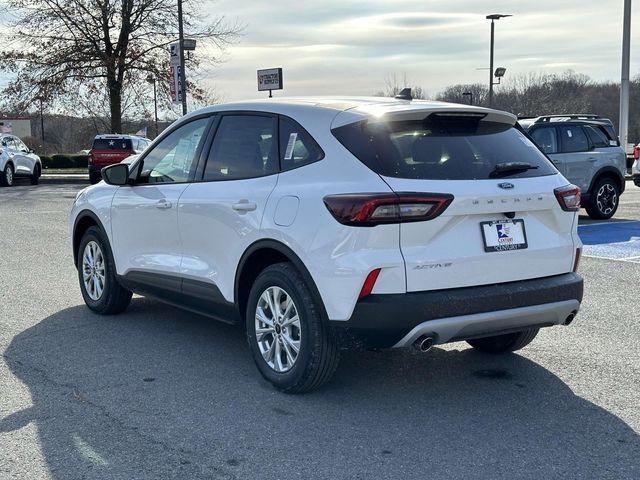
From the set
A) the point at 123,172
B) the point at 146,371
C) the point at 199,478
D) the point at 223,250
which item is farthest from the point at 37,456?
the point at 123,172

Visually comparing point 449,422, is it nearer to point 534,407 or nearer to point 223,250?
point 534,407

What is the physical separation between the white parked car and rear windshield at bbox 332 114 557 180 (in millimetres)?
23553

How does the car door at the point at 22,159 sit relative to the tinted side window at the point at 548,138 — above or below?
below

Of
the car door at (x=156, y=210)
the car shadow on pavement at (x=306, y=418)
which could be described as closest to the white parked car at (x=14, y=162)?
the car door at (x=156, y=210)

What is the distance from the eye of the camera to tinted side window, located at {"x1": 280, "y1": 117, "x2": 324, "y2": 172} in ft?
15.6

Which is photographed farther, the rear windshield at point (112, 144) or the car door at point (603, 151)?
the rear windshield at point (112, 144)

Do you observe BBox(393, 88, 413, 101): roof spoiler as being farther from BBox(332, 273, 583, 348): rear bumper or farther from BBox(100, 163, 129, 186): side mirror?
BBox(100, 163, 129, 186): side mirror

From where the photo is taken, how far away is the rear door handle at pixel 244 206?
4957 millimetres

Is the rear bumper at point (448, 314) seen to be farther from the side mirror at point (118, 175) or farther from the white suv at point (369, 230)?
the side mirror at point (118, 175)

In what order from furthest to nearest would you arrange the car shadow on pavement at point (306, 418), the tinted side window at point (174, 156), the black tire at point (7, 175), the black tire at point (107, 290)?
1. the black tire at point (7, 175)
2. the black tire at point (107, 290)
3. the tinted side window at point (174, 156)
4. the car shadow on pavement at point (306, 418)

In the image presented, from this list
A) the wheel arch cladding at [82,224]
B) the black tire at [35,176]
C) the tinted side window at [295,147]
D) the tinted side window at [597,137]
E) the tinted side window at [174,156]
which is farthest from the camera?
the black tire at [35,176]

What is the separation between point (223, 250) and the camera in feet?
17.2

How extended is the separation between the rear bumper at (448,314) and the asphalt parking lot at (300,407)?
0.47 meters

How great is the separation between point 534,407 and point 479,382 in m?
0.54
